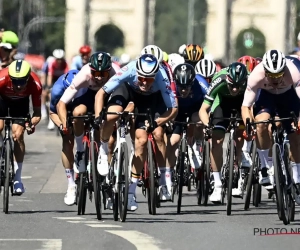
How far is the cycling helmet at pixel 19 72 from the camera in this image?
13977 millimetres

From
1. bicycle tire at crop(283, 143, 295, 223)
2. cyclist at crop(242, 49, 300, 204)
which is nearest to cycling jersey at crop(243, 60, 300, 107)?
cyclist at crop(242, 49, 300, 204)

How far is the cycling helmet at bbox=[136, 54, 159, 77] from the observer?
1310cm

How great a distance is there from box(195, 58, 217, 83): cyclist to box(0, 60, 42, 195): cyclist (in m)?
3.23

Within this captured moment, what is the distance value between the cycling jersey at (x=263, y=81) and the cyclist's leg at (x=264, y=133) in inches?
10.8

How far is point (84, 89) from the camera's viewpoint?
14344 mm

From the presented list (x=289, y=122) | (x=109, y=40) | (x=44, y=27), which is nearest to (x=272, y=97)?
(x=289, y=122)

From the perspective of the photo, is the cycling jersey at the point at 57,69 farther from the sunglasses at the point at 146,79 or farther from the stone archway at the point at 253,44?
the stone archway at the point at 253,44

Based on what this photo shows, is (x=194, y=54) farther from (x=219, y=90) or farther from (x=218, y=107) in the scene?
(x=219, y=90)

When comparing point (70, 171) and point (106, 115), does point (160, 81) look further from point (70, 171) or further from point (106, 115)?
point (70, 171)

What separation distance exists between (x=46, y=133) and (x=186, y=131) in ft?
58.2

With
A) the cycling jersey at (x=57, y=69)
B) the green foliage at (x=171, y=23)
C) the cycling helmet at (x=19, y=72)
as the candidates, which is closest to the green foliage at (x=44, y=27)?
the green foliage at (x=171, y=23)

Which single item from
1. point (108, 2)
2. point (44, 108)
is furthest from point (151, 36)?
point (44, 108)

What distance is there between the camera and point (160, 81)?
44.2 ft

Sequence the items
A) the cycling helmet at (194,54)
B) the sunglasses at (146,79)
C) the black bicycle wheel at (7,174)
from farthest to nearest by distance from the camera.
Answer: the cycling helmet at (194,54) → the black bicycle wheel at (7,174) → the sunglasses at (146,79)
